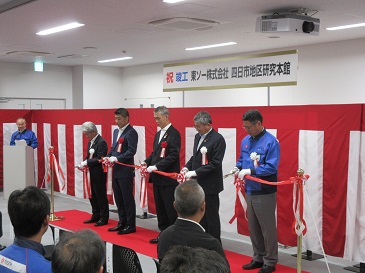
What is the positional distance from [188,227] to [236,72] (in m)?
2.62

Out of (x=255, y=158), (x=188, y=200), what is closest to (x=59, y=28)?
(x=255, y=158)

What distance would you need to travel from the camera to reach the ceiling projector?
5762 millimetres

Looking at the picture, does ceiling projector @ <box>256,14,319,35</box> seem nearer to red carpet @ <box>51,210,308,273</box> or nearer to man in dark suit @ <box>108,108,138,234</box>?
man in dark suit @ <box>108,108,138,234</box>

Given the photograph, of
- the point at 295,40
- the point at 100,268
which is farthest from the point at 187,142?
the point at 100,268

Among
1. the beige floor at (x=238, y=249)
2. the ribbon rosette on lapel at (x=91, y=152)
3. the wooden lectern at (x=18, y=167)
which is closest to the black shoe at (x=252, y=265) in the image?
the beige floor at (x=238, y=249)

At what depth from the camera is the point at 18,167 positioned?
8.23m

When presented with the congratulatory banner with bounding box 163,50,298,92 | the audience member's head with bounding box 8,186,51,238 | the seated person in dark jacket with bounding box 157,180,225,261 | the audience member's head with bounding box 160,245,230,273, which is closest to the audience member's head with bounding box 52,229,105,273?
the audience member's head with bounding box 160,245,230,273

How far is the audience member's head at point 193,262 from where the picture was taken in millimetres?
1124

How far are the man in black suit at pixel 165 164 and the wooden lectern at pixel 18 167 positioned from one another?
12.7ft

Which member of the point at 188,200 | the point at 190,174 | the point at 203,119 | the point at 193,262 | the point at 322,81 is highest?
the point at 322,81

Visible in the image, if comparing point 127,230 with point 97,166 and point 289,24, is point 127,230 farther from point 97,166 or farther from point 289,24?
point 289,24

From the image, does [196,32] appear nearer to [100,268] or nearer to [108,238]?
[108,238]

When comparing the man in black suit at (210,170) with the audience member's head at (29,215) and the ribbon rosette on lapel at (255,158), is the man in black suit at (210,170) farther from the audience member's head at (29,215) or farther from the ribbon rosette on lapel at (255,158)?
the audience member's head at (29,215)

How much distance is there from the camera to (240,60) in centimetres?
465
